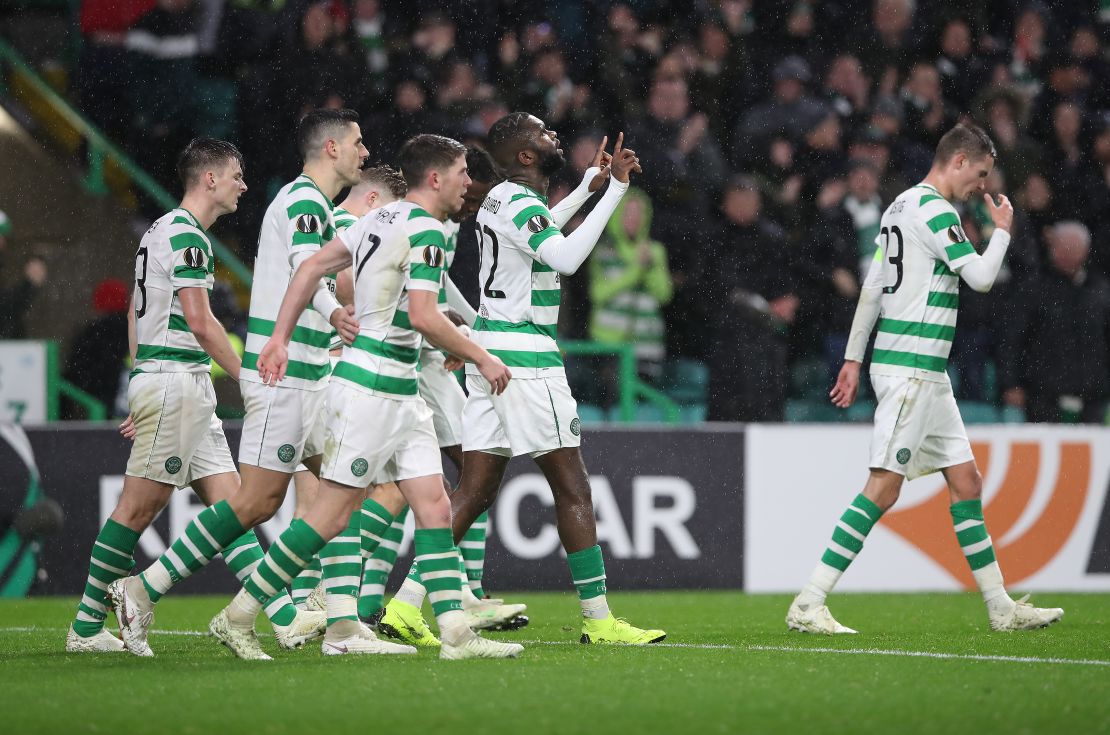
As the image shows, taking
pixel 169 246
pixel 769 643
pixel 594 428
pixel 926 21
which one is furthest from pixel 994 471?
pixel 169 246

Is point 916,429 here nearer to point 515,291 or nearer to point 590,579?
point 590,579

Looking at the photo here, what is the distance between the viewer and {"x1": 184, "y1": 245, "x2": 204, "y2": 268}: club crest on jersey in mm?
6590

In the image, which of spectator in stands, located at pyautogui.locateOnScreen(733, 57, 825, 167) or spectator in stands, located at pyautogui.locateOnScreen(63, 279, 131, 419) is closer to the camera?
spectator in stands, located at pyautogui.locateOnScreen(63, 279, 131, 419)

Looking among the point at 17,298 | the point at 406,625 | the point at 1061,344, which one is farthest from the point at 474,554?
the point at 1061,344

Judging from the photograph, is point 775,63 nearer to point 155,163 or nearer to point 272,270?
point 155,163

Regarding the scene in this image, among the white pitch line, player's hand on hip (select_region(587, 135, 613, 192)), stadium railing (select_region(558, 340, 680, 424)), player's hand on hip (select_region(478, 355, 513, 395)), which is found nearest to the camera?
player's hand on hip (select_region(478, 355, 513, 395))

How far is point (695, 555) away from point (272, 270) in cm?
475

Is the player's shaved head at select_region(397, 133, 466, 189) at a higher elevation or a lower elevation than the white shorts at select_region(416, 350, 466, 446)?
higher

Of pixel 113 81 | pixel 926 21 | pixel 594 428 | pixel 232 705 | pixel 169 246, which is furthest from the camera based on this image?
pixel 926 21

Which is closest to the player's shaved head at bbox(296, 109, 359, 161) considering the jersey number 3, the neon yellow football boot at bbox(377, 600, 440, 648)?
the neon yellow football boot at bbox(377, 600, 440, 648)

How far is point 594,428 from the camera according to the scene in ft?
34.6

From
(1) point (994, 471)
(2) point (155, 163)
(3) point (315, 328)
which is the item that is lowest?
(1) point (994, 471)

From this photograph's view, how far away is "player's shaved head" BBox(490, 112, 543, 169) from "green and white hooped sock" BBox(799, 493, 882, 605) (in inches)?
88.8

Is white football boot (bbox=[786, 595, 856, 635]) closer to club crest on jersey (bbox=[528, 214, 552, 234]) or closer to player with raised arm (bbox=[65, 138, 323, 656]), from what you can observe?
club crest on jersey (bbox=[528, 214, 552, 234])
